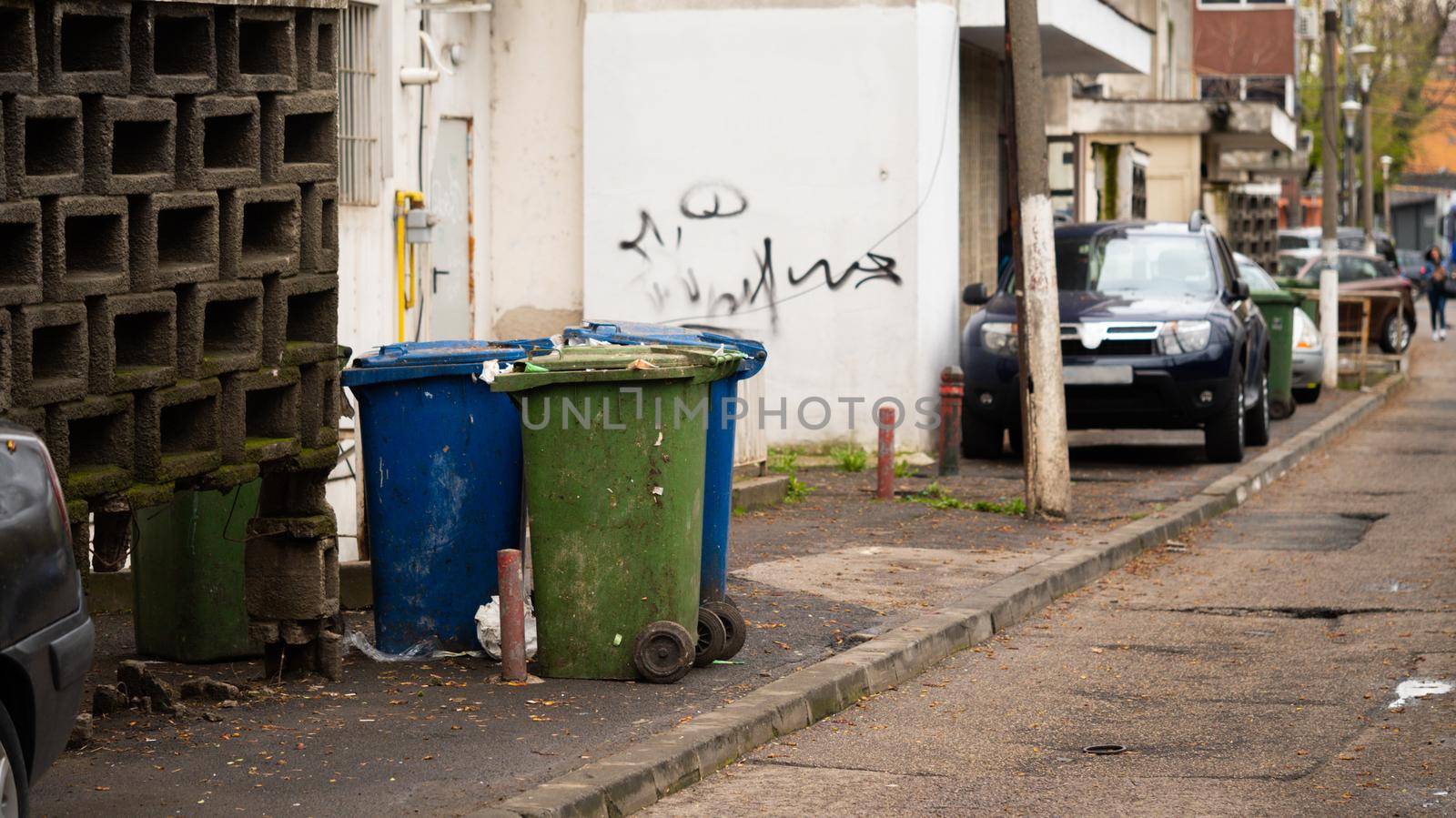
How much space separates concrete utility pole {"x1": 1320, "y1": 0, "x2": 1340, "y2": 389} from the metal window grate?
47.2 ft

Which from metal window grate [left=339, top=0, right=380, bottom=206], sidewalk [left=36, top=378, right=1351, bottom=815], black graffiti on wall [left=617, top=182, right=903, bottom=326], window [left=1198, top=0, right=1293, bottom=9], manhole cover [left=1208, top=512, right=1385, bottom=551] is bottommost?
manhole cover [left=1208, top=512, right=1385, bottom=551]

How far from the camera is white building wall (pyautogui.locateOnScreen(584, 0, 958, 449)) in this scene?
15492mm

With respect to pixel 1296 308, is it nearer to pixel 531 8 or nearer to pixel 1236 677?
pixel 531 8

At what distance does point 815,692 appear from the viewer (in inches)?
285

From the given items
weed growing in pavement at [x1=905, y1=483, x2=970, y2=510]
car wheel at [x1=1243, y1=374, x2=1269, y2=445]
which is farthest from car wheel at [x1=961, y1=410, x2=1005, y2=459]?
car wheel at [x1=1243, y1=374, x2=1269, y2=445]

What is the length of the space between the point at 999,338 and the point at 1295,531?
3393mm

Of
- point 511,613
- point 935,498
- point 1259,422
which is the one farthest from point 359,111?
point 1259,422

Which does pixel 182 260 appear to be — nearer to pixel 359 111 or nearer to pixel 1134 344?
pixel 359 111

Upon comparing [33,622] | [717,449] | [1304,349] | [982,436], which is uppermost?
[1304,349]

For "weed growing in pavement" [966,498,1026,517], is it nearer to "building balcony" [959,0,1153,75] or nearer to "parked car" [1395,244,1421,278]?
"building balcony" [959,0,1153,75]

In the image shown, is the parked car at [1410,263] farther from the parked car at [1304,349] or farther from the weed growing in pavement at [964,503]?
the weed growing in pavement at [964,503]

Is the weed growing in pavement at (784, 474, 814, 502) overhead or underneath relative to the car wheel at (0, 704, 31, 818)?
underneath

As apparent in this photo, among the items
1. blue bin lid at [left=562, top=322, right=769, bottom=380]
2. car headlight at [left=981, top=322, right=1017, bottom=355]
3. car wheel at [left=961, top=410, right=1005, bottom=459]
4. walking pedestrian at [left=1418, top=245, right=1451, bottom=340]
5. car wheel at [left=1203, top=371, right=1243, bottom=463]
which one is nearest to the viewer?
blue bin lid at [left=562, top=322, right=769, bottom=380]

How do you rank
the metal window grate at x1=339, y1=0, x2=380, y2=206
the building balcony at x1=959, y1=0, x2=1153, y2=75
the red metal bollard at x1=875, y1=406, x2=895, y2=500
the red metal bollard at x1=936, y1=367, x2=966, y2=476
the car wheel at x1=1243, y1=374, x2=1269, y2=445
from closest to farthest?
the metal window grate at x1=339, y1=0, x2=380, y2=206 < the red metal bollard at x1=875, y1=406, x2=895, y2=500 < the red metal bollard at x1=936, y1=367, x2=966, y2=476 < the building balcony at x1=959, y1=0, x2=1153, y2=75 < the car wheel at x1=1243, y1=374, x2=1269, y2=445
